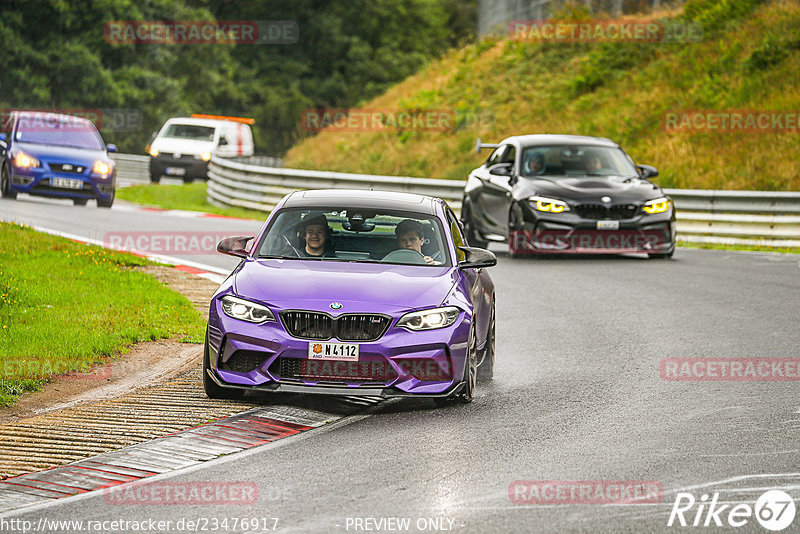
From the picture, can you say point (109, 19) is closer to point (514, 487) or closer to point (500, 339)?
point (500, 339)

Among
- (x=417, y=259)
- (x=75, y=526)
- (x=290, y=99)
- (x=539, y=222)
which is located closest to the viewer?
(x=75, y=526)

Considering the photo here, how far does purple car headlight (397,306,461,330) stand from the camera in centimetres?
840

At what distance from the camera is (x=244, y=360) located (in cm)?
844

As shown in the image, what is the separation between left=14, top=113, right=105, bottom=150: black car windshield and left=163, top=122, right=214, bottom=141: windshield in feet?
36.9

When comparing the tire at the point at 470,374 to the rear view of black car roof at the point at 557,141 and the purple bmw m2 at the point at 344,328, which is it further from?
the rear view of black car roof at the point at 557,141

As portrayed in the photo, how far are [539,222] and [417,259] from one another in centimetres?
875

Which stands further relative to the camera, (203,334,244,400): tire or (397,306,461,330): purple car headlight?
(203,334,244,400): tire

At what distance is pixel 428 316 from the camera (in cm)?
849

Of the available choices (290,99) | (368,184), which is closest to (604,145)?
(368,184)

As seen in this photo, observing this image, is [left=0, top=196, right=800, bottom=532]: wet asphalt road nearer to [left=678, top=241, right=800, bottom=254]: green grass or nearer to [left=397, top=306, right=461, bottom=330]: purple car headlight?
[left=397, top=306, right=461, bottom=330]: purple car headlight

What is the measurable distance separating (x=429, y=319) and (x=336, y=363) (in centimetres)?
68

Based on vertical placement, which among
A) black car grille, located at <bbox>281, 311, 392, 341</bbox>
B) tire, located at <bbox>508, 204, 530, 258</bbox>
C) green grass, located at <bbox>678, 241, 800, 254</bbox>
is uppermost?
black car grille, located at <bbox>281, 311, 392, 341</bbox>

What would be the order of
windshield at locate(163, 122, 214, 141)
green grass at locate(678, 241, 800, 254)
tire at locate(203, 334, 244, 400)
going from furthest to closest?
windshield at locate(163, 122, 214, 141) → green grass at locate(678, 241, 800, 254) → tire at locate(203, 334, 244, 400)

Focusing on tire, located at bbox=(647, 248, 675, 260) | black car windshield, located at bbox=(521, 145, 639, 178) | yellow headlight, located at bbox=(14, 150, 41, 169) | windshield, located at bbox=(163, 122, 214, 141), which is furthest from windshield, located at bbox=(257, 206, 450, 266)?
windshield, located at bbox=(163, 122, 214, 141)
